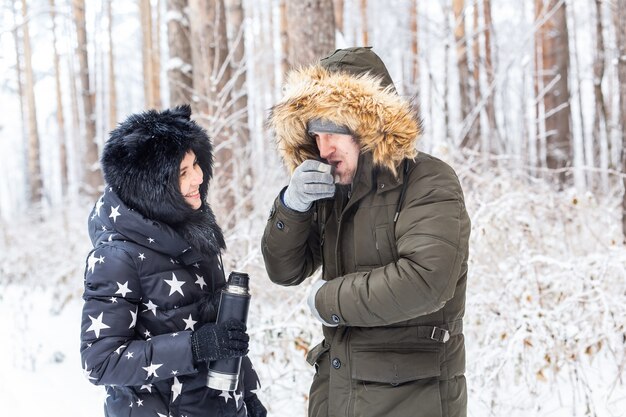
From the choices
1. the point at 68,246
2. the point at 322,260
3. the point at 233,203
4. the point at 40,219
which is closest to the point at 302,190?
the point at 322,260

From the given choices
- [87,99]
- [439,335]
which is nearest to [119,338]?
[439,335]

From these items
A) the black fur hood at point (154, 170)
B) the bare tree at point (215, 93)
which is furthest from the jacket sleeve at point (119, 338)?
the bare tree at point (215, 93)

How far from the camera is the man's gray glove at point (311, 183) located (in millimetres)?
1862

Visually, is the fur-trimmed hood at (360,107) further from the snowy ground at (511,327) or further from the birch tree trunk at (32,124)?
the birch tree trunk at (32,124)

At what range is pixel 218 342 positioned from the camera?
75.7 inches

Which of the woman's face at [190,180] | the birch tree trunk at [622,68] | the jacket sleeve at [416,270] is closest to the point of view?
the jacket sleeve at [416,270]

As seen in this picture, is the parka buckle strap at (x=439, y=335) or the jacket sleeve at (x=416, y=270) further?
the parka buckle strap at (x=439, y=335)

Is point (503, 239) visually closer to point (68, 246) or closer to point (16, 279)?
point (68, 246)

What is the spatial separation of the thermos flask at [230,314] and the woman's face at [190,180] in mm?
356

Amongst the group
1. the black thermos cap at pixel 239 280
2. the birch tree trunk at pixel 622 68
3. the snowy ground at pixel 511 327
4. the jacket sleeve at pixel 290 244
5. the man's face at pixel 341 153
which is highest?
the birch tree trunk at pixel 622 68

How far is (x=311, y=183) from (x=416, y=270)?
0.43 metres

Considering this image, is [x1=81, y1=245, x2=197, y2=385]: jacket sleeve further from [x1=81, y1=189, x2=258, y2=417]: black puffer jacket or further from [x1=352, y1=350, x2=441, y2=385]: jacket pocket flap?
[x1=352, y1=350, x2=441, y2=385]: jacket pocket flap

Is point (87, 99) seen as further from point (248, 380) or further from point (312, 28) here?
point (248, 380)

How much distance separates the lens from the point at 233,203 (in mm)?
6387
